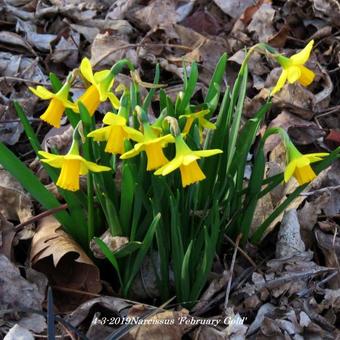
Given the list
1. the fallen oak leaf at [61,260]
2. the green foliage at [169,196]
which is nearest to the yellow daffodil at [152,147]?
the green foliage at [169,196]

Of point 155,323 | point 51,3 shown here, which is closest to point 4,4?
point 51,3

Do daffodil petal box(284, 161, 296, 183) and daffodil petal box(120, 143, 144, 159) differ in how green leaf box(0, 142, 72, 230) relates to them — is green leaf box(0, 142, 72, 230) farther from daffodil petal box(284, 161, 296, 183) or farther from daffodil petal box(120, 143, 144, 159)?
daffodil petal box(284, 161, 296, 183)

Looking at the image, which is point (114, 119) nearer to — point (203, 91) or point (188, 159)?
point (188, 159)

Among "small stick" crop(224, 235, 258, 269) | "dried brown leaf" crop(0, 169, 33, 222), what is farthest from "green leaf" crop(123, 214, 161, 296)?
"dried brown leaf" crop(0, 169, 33, 222)

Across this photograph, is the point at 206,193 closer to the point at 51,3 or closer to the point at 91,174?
the point at 91,174

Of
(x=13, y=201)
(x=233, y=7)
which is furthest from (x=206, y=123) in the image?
(x=233, y=7)

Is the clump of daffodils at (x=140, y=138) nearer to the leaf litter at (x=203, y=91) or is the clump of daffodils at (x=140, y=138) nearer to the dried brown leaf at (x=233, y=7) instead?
the leaf litter at (x=203, y=91)
